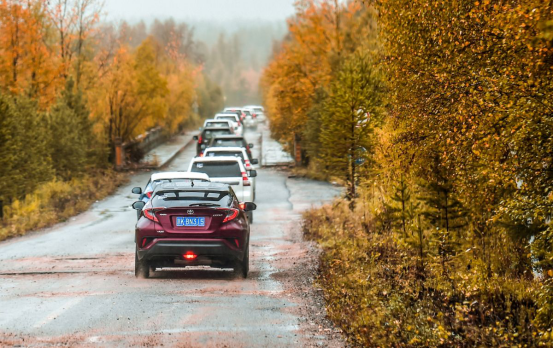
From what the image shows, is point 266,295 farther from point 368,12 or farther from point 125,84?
point 125,84

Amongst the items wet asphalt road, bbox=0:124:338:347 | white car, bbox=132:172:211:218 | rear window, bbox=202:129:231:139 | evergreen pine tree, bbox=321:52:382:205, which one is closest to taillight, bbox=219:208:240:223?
wet asphalt road, bbox=0:124:338:347

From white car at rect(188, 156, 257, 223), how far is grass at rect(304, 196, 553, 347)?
19.9 feet

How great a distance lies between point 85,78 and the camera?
1757 inches

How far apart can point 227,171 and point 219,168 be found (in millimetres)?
220

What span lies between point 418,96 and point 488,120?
246cm

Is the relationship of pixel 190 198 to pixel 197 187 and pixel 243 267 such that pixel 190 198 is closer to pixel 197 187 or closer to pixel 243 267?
pixel 197 187

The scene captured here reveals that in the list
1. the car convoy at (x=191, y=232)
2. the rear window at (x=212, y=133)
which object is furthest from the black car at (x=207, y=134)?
the car convoy at (x=191, y=232)

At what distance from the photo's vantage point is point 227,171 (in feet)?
75.0

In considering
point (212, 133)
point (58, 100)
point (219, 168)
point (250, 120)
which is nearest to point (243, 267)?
point (219, 168)

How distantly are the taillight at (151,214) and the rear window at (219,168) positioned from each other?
9.29 m

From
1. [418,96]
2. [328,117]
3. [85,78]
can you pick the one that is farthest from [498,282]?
[85,78]

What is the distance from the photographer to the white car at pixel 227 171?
22.6 metres

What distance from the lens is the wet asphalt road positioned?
340 inches

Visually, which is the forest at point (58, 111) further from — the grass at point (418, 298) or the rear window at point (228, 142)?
the grass at point (418, 298)
